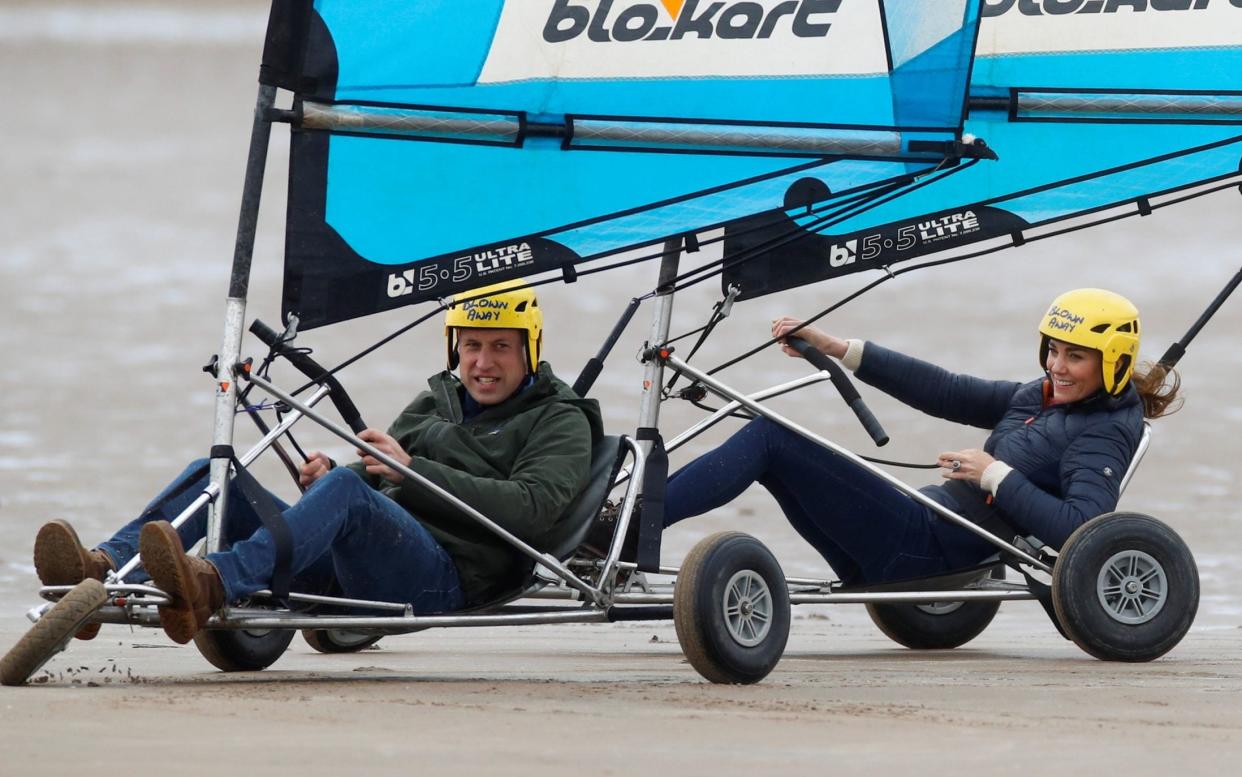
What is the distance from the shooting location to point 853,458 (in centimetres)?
700

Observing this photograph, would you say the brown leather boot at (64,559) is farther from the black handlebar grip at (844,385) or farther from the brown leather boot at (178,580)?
the black handlebar grip at (844,385)

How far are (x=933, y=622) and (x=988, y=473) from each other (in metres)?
0.89

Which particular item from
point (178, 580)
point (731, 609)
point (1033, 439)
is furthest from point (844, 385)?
point (178, 580)

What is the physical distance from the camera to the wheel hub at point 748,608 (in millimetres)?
6156

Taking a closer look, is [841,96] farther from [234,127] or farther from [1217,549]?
[234,127]

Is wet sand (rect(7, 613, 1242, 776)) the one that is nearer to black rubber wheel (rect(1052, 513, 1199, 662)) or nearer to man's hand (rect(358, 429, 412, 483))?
black rubber wheel (rect(1052, 513, 1199, 662))

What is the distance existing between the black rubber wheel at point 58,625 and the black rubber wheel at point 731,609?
156 cm

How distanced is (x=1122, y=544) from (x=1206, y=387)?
821 cm

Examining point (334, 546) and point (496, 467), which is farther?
point (496, 467)

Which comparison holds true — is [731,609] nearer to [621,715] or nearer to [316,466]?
[621,715]

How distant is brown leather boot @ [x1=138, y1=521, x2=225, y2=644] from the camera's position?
17.5 ft

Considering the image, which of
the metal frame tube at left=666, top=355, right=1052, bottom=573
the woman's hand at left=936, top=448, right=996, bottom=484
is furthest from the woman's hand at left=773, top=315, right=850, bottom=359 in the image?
the woman's hand at left=936, top=448, right=996, bottom=484

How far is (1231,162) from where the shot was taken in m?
8.18

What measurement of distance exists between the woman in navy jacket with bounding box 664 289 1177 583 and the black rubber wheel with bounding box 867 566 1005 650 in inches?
21.9
